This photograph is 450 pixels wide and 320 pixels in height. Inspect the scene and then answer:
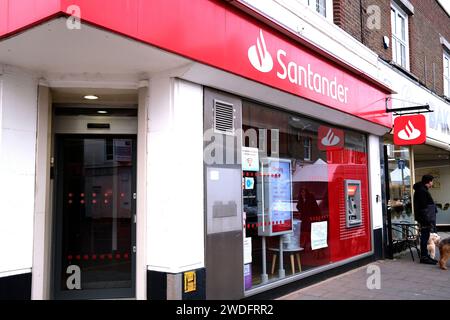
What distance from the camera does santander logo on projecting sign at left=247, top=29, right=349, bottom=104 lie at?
539cm

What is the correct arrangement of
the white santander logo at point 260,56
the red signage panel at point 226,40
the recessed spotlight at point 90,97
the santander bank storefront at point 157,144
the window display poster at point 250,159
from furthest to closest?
1. the window display poster at point 250,159
2. the white santander logo at point 260,56
3. the recessed spotlight at point 90,97
4. the santander bank storefront at point 157,144
5. the red signage panel at point 226,40

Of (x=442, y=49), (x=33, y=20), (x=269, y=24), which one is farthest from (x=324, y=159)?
(x=442, y=49)

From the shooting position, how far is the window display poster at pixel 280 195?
642 cm

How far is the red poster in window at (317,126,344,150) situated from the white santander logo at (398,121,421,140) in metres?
1.70

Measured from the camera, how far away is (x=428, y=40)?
13.1m

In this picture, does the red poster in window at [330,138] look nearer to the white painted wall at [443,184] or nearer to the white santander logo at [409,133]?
the white santander logo at [409,133]

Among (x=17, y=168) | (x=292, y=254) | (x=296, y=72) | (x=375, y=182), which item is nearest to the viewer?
(x=17, y=168)

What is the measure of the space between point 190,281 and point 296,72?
323 centimetres

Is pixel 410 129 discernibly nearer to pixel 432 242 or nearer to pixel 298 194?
pixel 432 242

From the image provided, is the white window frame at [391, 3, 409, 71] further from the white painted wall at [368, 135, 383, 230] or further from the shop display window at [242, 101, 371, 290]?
the shop display window at [242, 101, 371, 290]

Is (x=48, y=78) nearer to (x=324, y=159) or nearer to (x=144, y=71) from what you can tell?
(x=144, y=71)

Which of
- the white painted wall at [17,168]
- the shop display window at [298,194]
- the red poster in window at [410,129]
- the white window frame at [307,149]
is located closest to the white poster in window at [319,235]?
the shop display window at [298,194]

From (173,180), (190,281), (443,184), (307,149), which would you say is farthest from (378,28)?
(443,184)

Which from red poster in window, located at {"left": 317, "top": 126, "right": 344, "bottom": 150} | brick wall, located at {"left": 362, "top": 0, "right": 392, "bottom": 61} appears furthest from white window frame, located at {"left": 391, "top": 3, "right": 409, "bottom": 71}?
red poster in window, located at {"left": 317, "top": 126, "right": 344, "bottom": 150}
